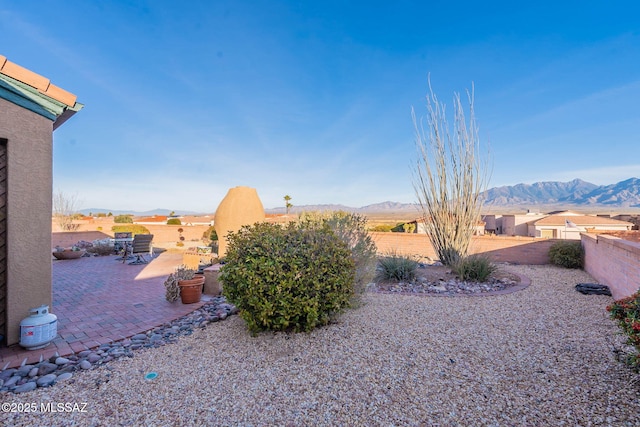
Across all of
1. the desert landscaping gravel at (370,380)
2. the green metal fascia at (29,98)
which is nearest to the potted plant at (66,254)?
the green metal fascia at (29,98)

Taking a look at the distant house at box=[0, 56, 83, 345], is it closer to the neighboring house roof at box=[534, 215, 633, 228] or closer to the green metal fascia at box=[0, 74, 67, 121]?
the green metal fascia at box=[0, 74, 67, 121]

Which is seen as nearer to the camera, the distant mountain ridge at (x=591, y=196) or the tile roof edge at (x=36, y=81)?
the tile roof edge at (x=36, y=81)

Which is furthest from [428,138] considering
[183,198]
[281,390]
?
[183,198]

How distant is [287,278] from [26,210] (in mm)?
3059

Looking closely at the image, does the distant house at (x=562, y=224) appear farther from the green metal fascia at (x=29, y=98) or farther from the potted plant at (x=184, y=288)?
the green metal fascia at (x=29, y=98)

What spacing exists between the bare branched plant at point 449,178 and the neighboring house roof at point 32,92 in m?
7.84

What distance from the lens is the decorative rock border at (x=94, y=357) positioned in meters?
2.60

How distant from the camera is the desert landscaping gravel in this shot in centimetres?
205

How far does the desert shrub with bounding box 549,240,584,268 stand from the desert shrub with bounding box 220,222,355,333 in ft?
28.7

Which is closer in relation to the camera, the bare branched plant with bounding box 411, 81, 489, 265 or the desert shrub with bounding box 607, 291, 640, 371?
the desert shrub with bounding box 607, 291, 640, 371

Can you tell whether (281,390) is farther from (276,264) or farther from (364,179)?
(364,179)

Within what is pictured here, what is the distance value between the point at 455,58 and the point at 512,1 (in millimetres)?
2050

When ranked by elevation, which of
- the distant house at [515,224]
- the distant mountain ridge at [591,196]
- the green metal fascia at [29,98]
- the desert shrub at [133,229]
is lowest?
the distant house at [515,224]

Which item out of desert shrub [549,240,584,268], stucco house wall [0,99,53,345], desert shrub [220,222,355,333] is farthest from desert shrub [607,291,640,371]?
desert shrub [549,240,584,268]
